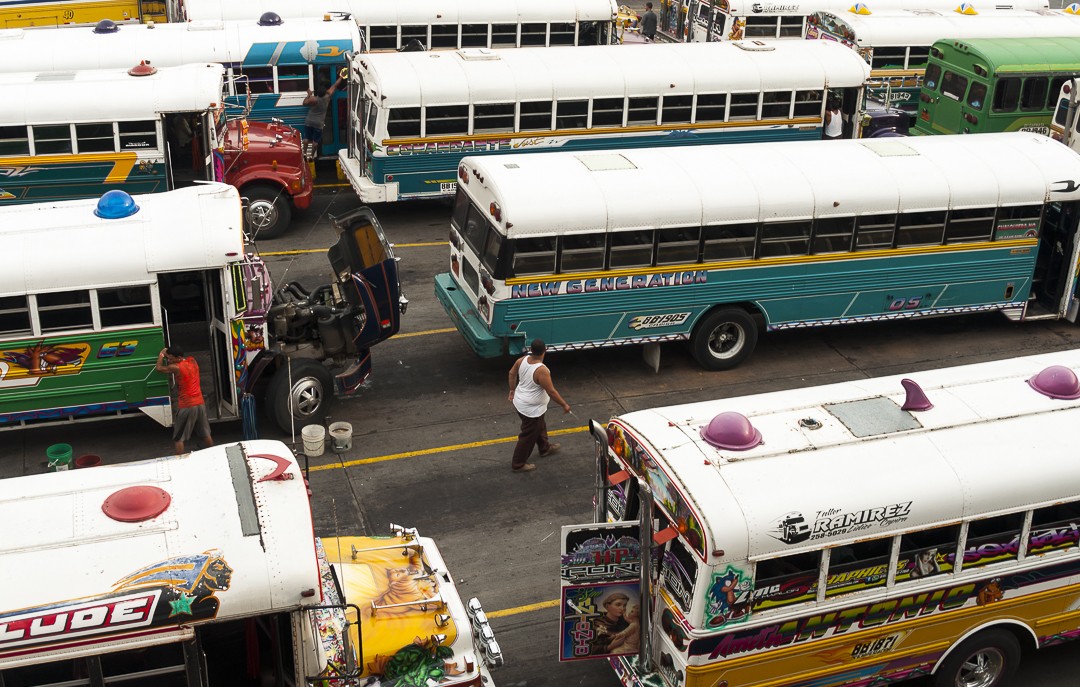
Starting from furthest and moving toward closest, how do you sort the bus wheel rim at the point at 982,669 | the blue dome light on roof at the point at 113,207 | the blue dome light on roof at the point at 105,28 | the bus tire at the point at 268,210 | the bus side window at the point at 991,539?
the blue dome light on roof at the point at 105,28
the bus tire at the point at 268,210
the blue dome light on roof at the point at 113,207
the bus wheel rim at the point at 982,669
the bus side window at the point at 991,539

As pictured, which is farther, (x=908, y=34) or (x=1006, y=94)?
(x=908, y=34)

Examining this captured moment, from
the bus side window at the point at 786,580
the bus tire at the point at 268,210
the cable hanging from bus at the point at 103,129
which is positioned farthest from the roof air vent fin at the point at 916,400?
the bus tire at the point at 268,210

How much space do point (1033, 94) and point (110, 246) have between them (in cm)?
1696

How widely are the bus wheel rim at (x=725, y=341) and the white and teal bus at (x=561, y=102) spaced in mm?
6041

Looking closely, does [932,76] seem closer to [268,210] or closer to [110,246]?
[268,210]

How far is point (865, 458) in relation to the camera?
29.9 feet

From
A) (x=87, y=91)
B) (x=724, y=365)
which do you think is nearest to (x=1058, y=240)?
(x=724, y=365)

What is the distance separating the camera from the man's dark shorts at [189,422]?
13008 mm

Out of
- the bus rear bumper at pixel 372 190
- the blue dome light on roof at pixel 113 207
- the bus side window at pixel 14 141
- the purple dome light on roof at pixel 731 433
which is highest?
the blue dome light on roof at pixel 113 207

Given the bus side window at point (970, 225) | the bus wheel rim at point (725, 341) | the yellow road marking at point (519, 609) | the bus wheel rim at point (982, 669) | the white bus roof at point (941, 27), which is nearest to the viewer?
the bus wheel rim at point (982, 669)

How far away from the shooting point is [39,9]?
86.2 feet

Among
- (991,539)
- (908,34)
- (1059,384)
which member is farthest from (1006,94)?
(991,539)

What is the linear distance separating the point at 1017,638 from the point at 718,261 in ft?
21.5

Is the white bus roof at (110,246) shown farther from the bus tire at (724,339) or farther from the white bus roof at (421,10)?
the white bus roof at (421,10)
